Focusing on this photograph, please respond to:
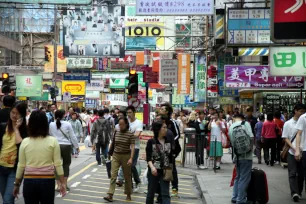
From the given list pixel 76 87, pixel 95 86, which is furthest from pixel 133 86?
pixel 95 86

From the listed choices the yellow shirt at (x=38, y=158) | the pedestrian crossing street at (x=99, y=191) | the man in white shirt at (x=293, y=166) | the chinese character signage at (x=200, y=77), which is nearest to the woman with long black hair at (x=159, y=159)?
the pedestrian crossing street at (x=99, y=191)

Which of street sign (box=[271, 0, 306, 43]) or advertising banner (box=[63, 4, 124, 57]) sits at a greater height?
advertising banner (box=[63, 4, 124, 57])

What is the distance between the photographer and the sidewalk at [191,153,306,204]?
1229cm

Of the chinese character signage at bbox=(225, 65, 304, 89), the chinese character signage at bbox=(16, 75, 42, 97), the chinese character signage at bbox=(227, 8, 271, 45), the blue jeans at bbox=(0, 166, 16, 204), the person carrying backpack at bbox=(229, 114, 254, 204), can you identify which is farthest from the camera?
the chinese character signage at bbox=(16, 75, 42, 97)

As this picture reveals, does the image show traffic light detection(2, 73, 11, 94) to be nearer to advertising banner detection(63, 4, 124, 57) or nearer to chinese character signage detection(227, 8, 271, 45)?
advertising banner detection(63, 4, 124, 57)

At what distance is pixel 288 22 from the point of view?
867 centimetres

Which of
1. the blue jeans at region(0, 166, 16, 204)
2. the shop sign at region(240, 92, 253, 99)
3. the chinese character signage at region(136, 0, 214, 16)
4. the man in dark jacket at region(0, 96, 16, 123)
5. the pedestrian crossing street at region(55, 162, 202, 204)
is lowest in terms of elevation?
the pedestrian crossing street at region(55, 162, 202, 204)

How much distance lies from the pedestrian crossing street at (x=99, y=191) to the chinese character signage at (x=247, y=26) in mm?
4107

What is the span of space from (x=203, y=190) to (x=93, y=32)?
21413mm

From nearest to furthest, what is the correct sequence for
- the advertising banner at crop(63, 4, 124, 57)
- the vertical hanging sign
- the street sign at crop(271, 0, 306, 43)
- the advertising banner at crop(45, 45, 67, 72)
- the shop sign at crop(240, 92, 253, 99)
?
1. the street sign at crop(271, 0, 306, 43)
2. the advertising banner at crop(63, 4, 124, 57)
3. the shop sign at crop(240, 92, 253, 99)
4. the vertical hanging sign
5. the advertising banner at crop(45, 45, 67, 72)

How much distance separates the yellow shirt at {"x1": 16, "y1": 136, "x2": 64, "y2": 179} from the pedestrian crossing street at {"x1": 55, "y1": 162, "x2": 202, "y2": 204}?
4.92m

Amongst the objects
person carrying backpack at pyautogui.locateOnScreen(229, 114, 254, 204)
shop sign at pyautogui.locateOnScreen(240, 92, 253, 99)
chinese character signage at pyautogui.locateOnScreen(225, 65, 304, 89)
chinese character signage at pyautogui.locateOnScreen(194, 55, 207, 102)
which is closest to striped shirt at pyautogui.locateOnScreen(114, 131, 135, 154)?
person carrying backpack at pyautogui.locateOnScreen(229, 114, 254, 204)

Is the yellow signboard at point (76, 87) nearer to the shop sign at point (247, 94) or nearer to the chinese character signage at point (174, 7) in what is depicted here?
the shop sign at point (247, 94)

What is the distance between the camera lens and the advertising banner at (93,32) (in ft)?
107
